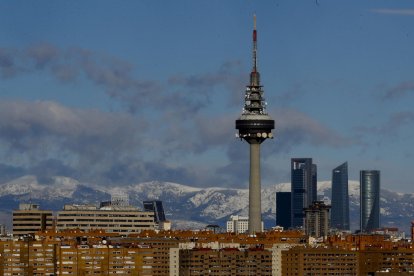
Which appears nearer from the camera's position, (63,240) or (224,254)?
(224,254)

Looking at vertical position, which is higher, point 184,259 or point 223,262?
point 184,259

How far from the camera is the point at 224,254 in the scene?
173 metres

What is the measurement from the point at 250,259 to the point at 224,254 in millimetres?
3411

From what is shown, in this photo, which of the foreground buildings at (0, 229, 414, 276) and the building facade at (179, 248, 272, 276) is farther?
the building facade at (179, 248, 272, 276)

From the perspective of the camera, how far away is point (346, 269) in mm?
176500

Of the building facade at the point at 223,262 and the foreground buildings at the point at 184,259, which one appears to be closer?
the foreground buildings at the point at 184,259

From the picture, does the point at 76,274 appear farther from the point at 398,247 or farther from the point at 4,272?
the point at 398,247

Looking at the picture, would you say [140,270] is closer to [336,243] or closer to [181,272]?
[181,272]

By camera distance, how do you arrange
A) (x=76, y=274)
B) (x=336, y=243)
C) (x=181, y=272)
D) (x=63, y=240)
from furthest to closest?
(x=336, y=243), (x=63, y=240), (x=181, y=272), (x=76, y=274)

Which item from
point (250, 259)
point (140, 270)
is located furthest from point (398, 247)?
point (140, 270)

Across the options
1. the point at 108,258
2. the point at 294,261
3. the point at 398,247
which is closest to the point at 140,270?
the point at 108,258

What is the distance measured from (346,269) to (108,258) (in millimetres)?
25707

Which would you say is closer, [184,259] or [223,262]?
[223,262]

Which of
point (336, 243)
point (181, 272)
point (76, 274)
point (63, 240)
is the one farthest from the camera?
point (336, 243)
